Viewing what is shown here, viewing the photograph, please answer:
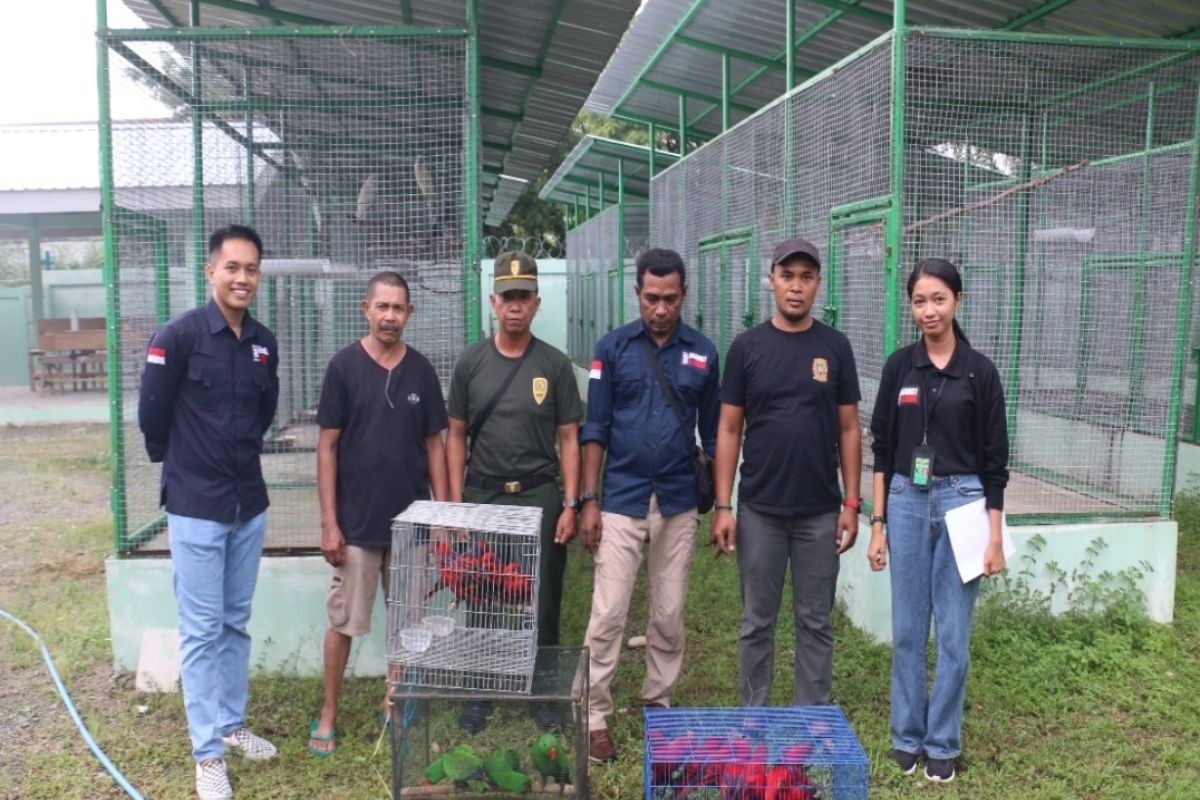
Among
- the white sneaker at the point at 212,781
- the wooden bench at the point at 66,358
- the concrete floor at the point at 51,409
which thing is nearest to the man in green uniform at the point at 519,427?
the white sneaker at the point at 212,781

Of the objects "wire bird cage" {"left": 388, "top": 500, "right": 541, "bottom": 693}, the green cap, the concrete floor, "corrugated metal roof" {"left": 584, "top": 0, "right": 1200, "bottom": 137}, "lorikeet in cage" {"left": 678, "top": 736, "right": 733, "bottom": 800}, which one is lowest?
the concrete floor

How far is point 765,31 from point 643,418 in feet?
18.8

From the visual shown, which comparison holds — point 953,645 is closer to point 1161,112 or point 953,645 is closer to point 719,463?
point 719,463

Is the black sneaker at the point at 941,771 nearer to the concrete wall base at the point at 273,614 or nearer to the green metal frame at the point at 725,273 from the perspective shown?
the concrete wall base at the point at 273,614

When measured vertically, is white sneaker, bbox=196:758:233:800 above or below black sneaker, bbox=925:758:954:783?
below

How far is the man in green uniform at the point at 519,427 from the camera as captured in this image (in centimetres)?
389

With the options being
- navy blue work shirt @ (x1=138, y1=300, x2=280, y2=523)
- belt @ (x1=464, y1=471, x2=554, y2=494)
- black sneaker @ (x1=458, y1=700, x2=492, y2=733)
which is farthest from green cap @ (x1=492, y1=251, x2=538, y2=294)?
black sneaker @ (x1=458, y1=700, x2=492, y2=733)

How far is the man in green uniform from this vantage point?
3895mm

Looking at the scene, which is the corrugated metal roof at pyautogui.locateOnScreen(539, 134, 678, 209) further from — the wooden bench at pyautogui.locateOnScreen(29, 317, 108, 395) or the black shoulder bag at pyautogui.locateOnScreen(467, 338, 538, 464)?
the black shoulder bag at pyautogui.locateOnScreen(467, 338, 538, 464)

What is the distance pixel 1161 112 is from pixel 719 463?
448 cm

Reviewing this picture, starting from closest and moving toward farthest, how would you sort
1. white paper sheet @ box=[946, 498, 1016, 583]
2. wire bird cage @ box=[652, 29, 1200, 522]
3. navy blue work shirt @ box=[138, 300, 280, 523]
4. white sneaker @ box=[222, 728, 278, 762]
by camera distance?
white paper sheet @ box=[946, 498, 1016, 583] < navy blue work shirt @ box=[138, 300, 280, 523] < white sneaker @ box=[222, 728, 278, 762] < wire bird cage @ box=[652, 29, 1200, 522]

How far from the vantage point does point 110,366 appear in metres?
4.75

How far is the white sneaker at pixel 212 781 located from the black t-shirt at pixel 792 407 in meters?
2.19

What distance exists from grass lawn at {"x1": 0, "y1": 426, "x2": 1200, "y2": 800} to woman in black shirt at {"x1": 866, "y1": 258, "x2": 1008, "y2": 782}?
384 millimetres
